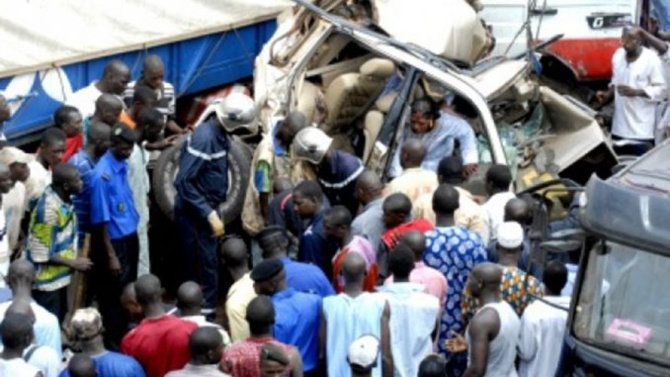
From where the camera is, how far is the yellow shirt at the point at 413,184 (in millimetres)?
15094

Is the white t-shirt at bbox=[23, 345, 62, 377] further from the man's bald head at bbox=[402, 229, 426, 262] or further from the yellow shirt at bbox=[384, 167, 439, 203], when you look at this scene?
the yellow shirt at bbox=[384, 167, 439, 203]

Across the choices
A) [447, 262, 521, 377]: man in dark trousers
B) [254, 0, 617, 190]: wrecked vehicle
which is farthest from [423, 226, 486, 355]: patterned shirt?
[254, 0, 617, 190]: wrecked vehicle

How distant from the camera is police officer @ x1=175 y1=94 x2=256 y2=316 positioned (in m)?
15.1

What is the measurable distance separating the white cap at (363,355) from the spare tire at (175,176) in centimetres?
390

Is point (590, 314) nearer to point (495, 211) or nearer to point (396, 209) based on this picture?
point (396, 209)

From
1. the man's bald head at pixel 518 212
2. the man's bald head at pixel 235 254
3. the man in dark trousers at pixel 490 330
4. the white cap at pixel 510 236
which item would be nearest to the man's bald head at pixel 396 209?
the man's bald head at pixel 518 212

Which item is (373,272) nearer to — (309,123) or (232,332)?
(232,332)

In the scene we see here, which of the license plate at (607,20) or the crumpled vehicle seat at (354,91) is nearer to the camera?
the crumpled vehicle seat at (354,91)

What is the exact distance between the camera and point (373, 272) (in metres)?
13.8

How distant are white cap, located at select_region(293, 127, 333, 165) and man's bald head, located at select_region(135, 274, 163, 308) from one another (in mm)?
2662

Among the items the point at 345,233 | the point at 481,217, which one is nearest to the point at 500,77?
the point at 481,217

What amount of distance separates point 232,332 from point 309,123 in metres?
3.55

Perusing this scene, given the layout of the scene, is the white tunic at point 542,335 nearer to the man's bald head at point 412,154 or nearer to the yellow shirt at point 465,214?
the yellow shirt at point 465,214

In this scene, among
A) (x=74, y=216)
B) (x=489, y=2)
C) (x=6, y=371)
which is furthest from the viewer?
(x=489, y=2)
